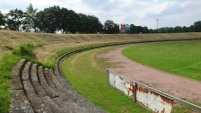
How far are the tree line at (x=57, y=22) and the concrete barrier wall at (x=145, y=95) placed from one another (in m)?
56.9

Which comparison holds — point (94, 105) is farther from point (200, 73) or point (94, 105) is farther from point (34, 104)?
point (200, 73)

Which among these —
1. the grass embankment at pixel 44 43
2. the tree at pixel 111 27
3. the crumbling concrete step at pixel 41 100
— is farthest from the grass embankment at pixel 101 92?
the tree at pixel 111 27

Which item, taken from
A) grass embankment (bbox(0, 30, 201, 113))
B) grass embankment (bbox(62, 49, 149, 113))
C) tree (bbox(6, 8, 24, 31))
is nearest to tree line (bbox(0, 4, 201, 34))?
tree (bbox(6, 8, 24, 31))

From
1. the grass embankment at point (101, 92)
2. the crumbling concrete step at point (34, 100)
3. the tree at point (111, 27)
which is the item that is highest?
the tree at point (111, 27)

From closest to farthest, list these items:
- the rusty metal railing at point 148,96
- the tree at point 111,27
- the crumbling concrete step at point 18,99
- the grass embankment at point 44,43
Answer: the crumbling concrete step at point 18,99
the rusty metal railing at point 148,96
the grass embankment at point 44,43
the tree at point 111,27

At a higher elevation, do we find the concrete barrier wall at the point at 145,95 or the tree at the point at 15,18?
the tree at the point at 15,18

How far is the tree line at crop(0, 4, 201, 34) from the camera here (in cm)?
6231

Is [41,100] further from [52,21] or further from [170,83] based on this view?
[52,21]

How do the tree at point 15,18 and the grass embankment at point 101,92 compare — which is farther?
the tree at point 15,18

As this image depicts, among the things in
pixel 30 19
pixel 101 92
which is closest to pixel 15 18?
pixel 30 19

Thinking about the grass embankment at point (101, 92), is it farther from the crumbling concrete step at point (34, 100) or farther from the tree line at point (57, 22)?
the tree line at point (57, 22)

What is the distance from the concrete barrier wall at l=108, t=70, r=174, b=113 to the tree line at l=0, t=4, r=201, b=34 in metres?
56.9

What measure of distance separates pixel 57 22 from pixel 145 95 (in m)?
67.0

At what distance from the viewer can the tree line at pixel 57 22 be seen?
62.3 metres
